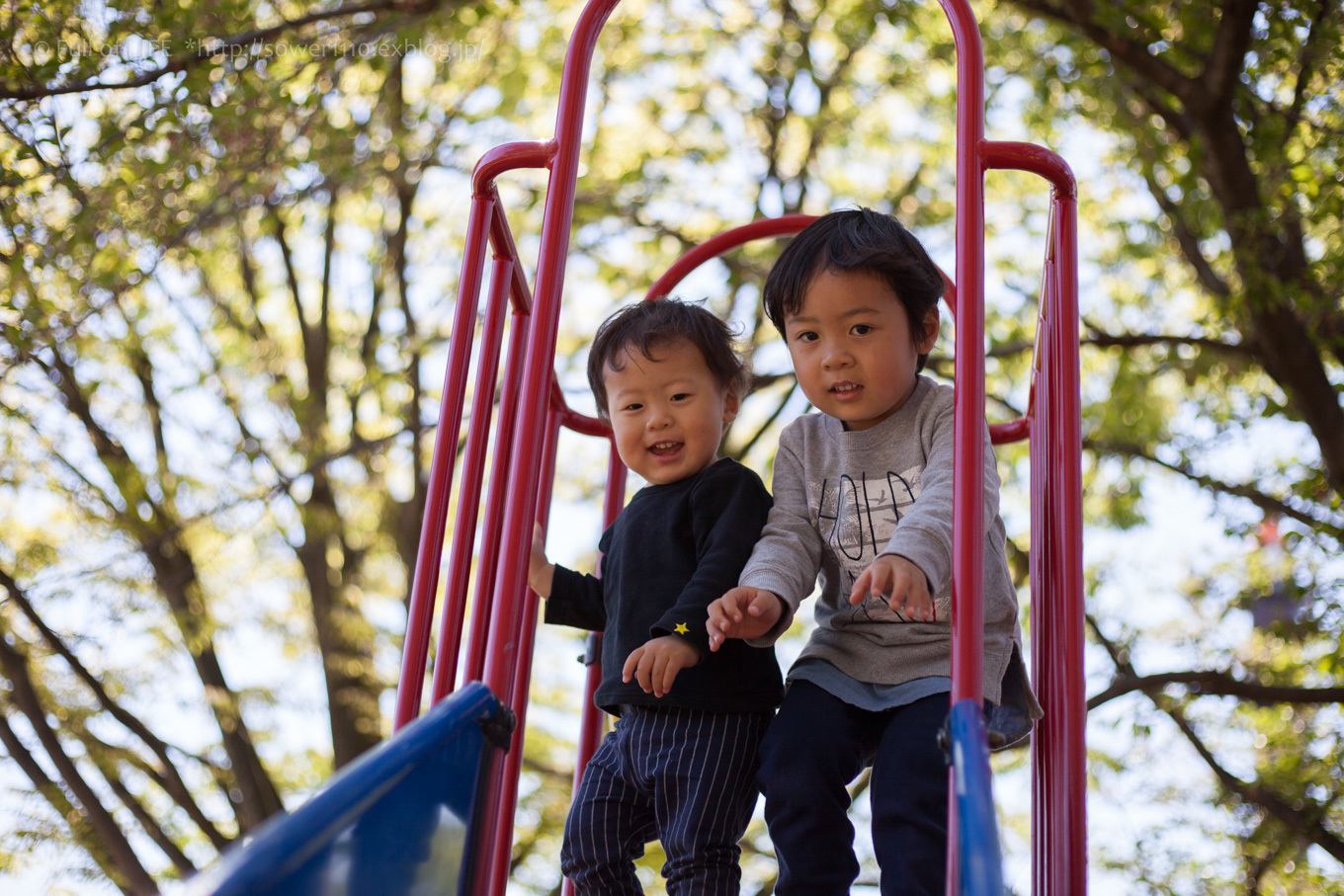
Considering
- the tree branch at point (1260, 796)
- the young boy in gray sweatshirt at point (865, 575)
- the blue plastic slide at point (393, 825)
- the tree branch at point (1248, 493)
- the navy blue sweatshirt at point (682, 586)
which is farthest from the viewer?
the tree branch at point (1260, 796)

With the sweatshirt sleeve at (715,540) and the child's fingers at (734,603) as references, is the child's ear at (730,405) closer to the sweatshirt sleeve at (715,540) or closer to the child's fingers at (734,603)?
the sweatshirt sleeve at (715,540)

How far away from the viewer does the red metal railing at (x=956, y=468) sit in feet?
5.43

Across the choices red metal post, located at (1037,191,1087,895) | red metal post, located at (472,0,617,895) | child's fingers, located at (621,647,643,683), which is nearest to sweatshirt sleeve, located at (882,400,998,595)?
red metal post, located at (1037,191,1087,895)

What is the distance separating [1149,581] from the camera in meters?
8.16

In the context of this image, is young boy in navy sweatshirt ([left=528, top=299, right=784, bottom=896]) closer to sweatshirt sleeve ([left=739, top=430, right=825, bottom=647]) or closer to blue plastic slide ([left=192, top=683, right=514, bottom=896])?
sweatshirt sleeve ([left=739, top=430, right=825, bottom=647])

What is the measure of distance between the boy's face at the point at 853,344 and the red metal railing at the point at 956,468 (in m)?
0.28

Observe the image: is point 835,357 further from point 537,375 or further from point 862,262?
point 537,375

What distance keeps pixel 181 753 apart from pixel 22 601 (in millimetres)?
2067

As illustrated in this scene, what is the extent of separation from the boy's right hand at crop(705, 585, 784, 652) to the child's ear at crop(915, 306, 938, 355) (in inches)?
23.0

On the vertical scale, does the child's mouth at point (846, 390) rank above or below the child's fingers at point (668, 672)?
above

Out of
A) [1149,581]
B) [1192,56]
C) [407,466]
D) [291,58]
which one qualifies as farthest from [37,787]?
[1149,581]

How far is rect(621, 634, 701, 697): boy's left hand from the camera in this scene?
6.04 feet

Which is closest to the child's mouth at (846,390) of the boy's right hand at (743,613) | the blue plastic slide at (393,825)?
the boy's right hand at (743,613)

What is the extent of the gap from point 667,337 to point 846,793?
0.88m
